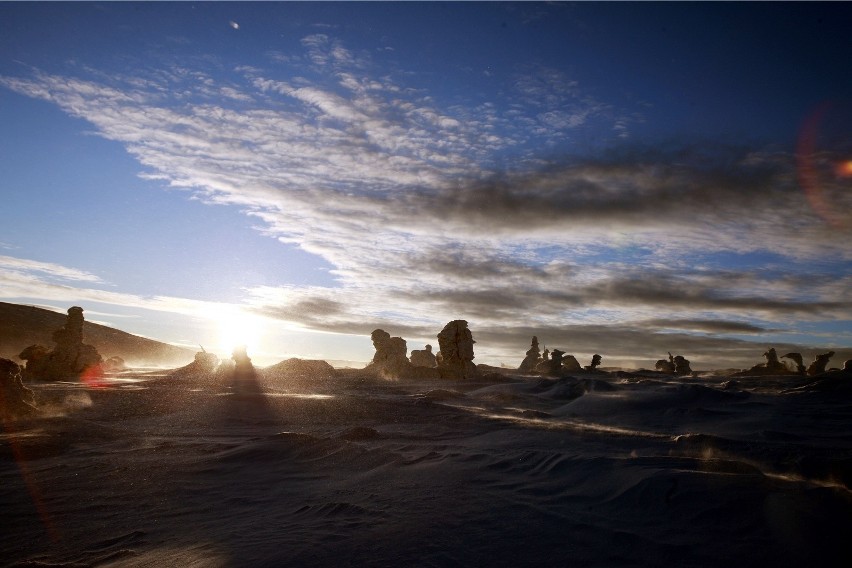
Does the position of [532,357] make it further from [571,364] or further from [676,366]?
[676,366]

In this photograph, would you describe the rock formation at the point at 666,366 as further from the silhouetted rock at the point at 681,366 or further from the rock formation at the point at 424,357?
the rock formation at the point at 424,357

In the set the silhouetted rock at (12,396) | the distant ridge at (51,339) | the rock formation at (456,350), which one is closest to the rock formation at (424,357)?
the rock formation at (456,350)

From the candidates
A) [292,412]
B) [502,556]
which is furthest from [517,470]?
[292,412]

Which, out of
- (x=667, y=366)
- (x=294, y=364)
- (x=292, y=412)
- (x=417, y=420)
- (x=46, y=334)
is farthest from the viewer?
(x=46, y=334)

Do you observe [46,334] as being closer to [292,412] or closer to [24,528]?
[292,412]

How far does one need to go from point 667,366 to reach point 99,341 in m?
101

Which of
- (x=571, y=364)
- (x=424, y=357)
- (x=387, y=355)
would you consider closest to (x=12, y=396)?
(x=387, y=355)

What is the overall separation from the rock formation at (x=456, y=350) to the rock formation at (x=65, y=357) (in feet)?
87.8

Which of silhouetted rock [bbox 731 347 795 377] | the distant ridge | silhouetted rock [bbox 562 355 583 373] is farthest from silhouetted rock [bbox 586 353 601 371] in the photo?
the distant ridge

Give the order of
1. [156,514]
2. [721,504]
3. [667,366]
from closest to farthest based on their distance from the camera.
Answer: [721,504] → [156,514] → [667,366]

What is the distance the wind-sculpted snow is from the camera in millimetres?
4141

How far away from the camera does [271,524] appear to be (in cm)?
501

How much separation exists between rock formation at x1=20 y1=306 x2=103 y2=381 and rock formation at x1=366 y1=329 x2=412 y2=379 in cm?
2258

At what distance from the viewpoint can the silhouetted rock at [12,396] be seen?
1287 centimetres
